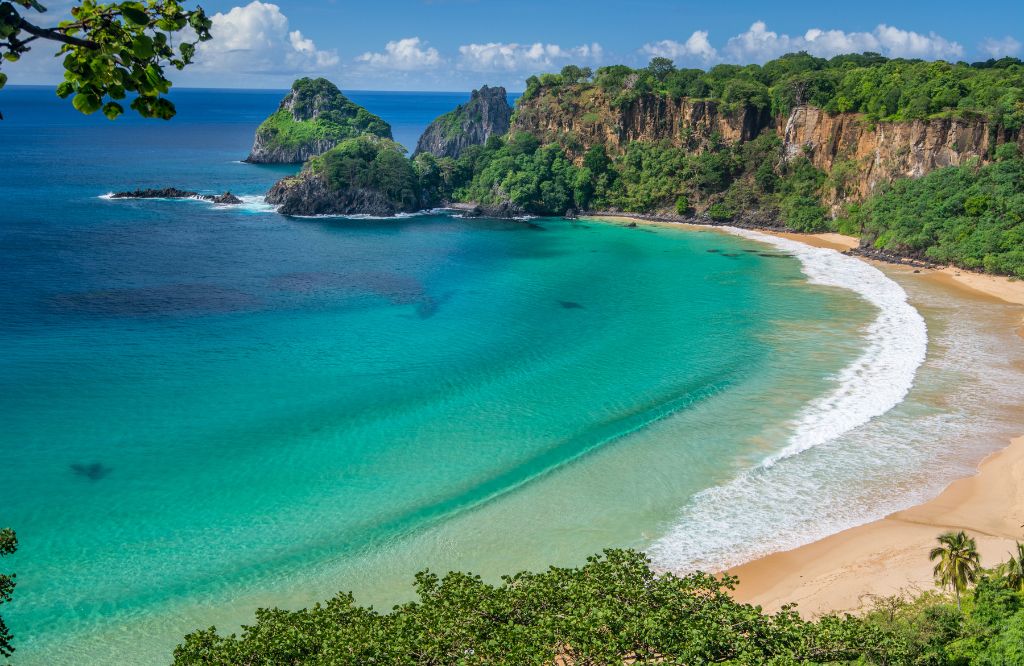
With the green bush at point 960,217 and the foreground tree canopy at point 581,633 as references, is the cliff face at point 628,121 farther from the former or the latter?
the foreground tree canopy at point 581,633

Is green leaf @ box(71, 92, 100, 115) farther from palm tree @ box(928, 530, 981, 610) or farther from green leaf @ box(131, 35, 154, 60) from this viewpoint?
palm tree @ box(928, 530, 981, 610)

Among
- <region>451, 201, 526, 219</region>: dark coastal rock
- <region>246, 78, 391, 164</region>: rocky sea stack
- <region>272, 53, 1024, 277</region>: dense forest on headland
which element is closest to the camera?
<region>272, 53, 1024, 277</region>: dense forest on headland

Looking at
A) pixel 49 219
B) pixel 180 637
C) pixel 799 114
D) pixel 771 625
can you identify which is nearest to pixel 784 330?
pixel 771 625

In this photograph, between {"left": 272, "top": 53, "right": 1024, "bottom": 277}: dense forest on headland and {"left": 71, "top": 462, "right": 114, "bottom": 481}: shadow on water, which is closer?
{"left": 71, "top": 462, "right": 114, "bottom": 481}: shadow on water

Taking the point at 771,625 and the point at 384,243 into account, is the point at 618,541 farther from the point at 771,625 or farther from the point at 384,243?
the point at 384,243

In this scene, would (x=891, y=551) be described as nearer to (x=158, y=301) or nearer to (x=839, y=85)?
(x=158, y=301)

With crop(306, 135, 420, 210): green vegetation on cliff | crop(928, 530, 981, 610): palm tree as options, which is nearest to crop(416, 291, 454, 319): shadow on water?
crop(928, 530, 981, 610): palm tree

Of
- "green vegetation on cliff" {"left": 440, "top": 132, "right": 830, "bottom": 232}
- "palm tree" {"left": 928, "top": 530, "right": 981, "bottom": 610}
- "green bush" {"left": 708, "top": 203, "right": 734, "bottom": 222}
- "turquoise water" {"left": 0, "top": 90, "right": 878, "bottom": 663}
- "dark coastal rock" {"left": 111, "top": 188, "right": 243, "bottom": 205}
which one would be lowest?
"turquoise water" {"left": 0, "top": 90, "right": 878, "bottom": 663}
